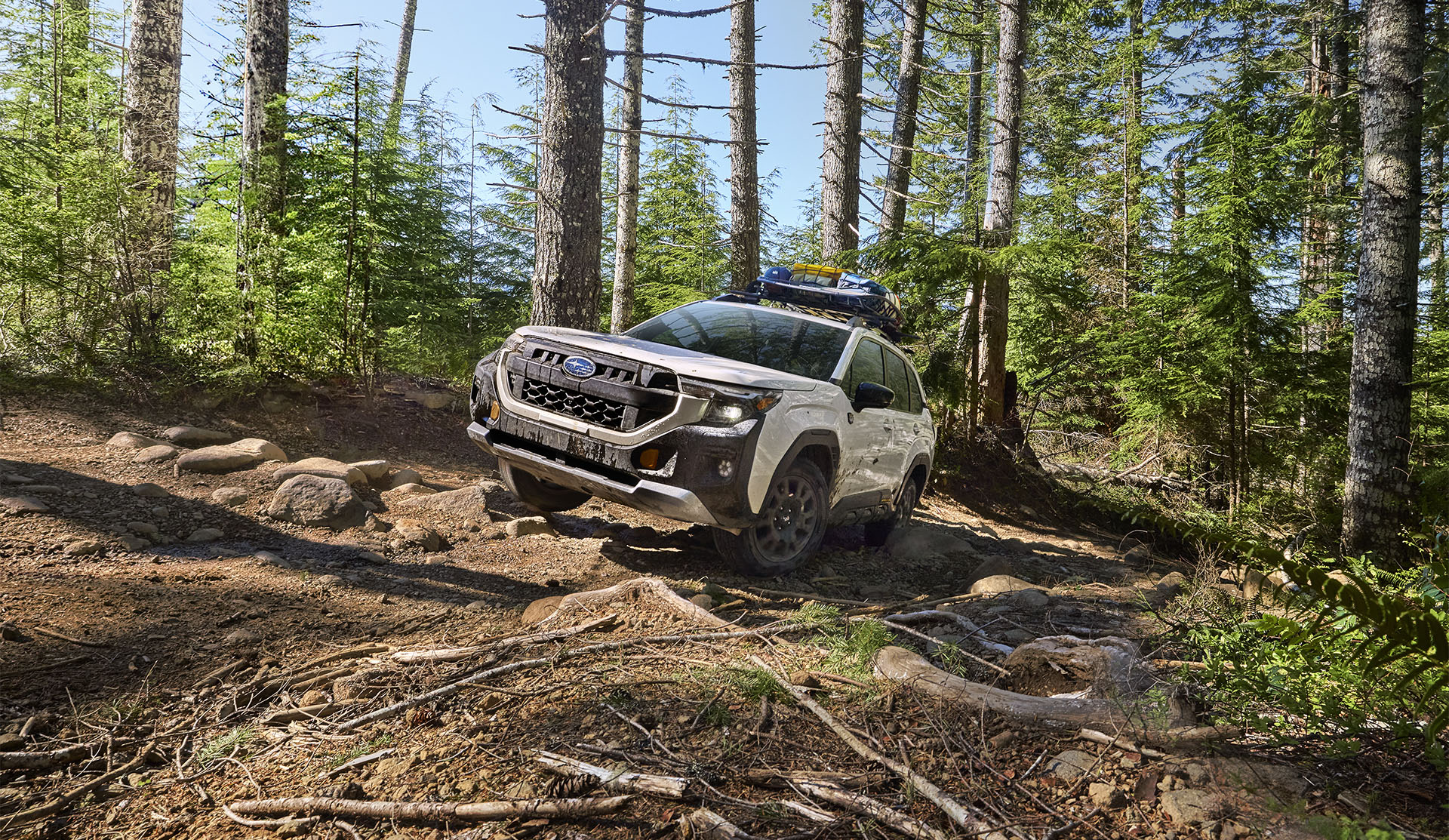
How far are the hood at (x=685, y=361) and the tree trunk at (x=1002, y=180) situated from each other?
6244 millimetres

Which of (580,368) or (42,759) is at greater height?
(580,368)

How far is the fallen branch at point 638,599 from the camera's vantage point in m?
4.05

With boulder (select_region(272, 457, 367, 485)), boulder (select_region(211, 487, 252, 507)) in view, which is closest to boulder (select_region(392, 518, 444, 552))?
boulder (select_region(272, 457, 367, 485))

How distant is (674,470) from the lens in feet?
15.9

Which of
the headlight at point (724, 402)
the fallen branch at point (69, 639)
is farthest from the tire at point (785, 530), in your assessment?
the fallen branch at point (69, 639)

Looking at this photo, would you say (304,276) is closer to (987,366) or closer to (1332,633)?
(987,366)

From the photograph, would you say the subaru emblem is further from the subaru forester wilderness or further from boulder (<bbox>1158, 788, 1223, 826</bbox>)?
boulder (<bbox>1158, 788, 1223, 826</bbox>)

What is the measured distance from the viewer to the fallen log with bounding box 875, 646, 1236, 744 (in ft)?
8.99

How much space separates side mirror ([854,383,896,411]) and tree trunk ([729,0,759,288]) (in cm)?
615

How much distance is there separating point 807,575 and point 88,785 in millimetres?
4302

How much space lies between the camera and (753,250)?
40.8 ft

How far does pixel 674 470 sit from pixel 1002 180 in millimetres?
9250

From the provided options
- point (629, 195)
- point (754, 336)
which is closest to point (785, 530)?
point (754, 336)

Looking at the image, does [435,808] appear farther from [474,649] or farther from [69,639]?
[69,639]
